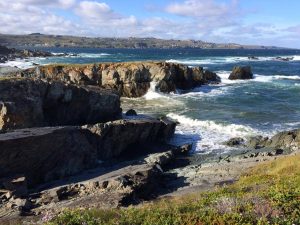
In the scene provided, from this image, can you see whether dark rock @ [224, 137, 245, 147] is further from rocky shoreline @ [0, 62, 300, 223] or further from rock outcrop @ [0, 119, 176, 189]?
rock outcrop @ [0, 119, 176, 189]

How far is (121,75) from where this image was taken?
211ft

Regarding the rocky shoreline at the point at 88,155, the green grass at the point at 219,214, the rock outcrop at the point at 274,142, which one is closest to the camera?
the green grass at the point at 219,214

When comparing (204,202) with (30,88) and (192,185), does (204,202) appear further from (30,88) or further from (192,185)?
(30,88)

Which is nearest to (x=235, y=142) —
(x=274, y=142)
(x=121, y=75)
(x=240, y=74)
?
(x=274, y=142)

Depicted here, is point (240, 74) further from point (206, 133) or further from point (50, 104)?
point (50, 104)

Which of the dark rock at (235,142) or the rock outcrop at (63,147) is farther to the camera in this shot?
the dark rock at (235,142)

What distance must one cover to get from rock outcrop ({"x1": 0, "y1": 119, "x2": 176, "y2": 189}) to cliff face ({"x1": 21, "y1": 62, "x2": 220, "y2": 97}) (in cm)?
2936

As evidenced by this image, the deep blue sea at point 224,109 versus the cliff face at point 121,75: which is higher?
the cliff face at point 121,75

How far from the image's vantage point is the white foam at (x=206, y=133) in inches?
1434

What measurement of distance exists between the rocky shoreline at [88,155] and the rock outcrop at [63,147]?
0.05 meters

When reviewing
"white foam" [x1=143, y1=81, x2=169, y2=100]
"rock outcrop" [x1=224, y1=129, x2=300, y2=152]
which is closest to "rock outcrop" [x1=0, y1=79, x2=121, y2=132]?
"rock outcrop" [x1=224, y1=129, x2=300, y2=152]

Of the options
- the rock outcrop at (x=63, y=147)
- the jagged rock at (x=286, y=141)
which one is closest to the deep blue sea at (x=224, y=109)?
the jagged rock at (x=286, y=141)

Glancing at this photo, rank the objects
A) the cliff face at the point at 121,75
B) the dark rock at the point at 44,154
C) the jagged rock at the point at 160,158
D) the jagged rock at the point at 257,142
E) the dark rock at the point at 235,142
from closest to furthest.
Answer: the dark rock at the point at 44,154, the jagged rock at the point at 160,158, the jagged rock at the point at 257,142, the dark rock at the point at 235,142, the cliff face at the point at 121,75

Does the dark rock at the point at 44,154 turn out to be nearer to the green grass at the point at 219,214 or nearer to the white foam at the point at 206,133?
the white foam at the point at 206,133
